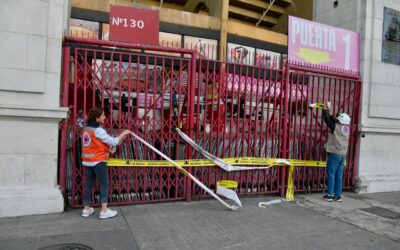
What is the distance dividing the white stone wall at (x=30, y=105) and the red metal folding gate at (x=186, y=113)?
0.74 feet

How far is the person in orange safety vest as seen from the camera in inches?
209

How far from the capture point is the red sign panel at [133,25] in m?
6.07

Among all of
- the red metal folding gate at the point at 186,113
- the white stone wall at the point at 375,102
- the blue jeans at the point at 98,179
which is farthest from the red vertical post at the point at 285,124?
the blue jeans at the point at 98,179

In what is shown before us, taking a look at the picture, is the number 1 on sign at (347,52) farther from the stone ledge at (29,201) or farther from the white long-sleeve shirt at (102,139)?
the stone ledge at (29,201)

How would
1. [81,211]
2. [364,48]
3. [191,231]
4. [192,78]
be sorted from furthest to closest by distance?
[364,48] < [192,78] < [81,211] < [191,231]

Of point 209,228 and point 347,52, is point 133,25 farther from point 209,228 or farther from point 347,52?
point 347,52

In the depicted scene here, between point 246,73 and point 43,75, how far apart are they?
3480mm

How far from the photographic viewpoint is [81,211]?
5719 millimetres

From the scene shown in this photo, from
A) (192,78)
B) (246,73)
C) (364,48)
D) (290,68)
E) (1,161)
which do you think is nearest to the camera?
(1,161)

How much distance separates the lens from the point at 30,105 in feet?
17.7

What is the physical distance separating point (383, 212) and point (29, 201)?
5893 millimetres

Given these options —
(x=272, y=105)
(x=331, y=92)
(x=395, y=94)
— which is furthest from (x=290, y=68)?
(x=395, y=94)

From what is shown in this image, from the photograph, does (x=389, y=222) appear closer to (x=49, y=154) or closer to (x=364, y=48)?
(x=364, y=48)

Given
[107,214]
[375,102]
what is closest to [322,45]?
[375,102]
